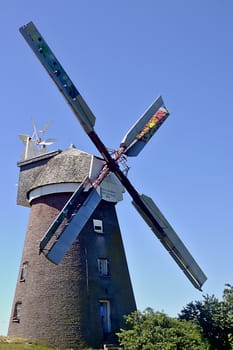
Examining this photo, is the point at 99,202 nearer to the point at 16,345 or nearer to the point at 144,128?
the point at 144,128

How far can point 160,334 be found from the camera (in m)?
15.5

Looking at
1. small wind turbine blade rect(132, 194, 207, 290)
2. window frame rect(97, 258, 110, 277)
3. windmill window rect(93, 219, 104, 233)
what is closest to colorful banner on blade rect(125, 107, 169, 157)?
small wind turbine blade rect(132, 194, 207, 290)

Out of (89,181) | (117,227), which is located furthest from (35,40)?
(117,227)

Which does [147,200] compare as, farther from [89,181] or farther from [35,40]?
[35,40]

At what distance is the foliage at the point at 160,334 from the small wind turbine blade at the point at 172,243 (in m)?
3.39

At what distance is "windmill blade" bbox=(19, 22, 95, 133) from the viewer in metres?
18.1

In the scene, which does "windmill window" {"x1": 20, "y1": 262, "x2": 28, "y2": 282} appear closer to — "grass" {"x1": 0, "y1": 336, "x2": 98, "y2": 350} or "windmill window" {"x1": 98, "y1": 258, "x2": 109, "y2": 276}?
"grass" {"x1": 0, "y1": 336, "x2": 98, "y2": 350}

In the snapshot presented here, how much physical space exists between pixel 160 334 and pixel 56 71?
10.1 m

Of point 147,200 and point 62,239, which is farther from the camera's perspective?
point 147,200

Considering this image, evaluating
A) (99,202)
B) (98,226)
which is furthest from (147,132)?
(98,226)

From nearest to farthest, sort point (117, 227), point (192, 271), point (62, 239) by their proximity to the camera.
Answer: point (62, 239)
point (192, 271)
point (117, 227)

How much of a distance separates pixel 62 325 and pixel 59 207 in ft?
16.1

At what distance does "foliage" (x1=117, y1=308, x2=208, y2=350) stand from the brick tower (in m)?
3.24

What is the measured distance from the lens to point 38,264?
67.5 ft
